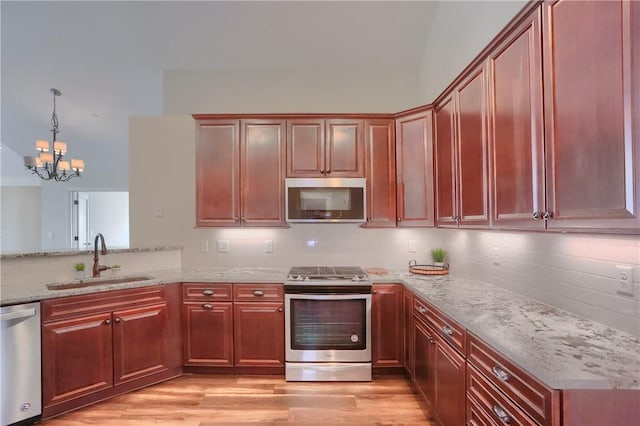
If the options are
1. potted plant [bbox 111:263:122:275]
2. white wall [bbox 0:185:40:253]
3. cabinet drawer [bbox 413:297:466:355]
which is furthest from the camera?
white wall [bbox 0:185:40:253]

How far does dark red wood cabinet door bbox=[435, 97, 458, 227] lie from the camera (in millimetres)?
2266

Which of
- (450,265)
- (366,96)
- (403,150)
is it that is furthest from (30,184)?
(450,265)

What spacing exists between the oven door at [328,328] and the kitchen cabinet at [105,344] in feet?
3.46

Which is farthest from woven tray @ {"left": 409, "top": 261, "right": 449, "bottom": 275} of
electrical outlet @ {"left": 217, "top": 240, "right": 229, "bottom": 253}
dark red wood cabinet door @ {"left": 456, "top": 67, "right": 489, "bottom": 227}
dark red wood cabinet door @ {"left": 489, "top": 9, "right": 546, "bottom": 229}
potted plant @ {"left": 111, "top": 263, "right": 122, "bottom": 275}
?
potted plant @ {"left": 111, "top": 263, "right": 122, "bottom": 275}

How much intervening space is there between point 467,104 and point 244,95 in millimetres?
2546

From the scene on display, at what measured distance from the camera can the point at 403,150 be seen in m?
2.89

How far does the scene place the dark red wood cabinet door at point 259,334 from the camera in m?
2.71

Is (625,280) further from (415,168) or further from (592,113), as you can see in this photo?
(415,168)

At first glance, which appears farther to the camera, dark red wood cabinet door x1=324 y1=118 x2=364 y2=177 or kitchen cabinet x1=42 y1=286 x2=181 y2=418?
dark red wood cabinet door x1=324 y1=118 x2=364 y2=177

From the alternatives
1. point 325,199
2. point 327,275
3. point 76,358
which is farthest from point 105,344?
point 325,199

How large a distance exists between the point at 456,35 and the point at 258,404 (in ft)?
11.4

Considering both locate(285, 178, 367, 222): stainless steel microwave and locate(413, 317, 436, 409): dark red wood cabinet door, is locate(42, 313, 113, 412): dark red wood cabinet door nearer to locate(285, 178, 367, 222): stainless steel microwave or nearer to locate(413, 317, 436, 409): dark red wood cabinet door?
locate(285, 178, 367, 222): stainless steel microwave

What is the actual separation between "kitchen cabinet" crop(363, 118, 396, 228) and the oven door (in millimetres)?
780

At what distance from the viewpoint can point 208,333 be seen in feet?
8.98
